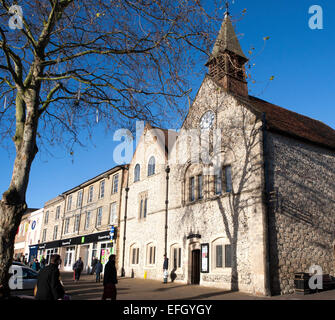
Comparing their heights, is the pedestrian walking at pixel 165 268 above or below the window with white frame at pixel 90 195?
below

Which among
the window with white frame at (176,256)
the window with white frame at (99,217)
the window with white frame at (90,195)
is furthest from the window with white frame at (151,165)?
the window with white frame at (90,195)

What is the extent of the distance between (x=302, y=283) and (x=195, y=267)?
678 cm

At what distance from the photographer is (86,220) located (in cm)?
3494

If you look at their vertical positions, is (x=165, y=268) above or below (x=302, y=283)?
above

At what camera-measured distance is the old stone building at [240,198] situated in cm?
1543

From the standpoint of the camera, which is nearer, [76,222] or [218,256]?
[218,256]

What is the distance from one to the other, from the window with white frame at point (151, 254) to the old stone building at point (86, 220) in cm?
461

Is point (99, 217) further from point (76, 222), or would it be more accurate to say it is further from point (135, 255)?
point (135, 255)

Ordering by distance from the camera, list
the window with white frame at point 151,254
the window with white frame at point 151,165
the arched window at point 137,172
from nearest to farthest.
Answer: the window with white frame at point 151,254, the window with white frame at point 151,165, the arched window at point 137,172

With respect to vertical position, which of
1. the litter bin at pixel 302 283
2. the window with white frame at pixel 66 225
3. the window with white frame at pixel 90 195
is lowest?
the litter bin at pixel 302 283

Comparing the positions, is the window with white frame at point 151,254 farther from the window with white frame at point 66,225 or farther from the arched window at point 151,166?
the window with white frame at point 66,225

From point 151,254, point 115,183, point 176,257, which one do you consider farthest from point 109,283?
point 115,183
